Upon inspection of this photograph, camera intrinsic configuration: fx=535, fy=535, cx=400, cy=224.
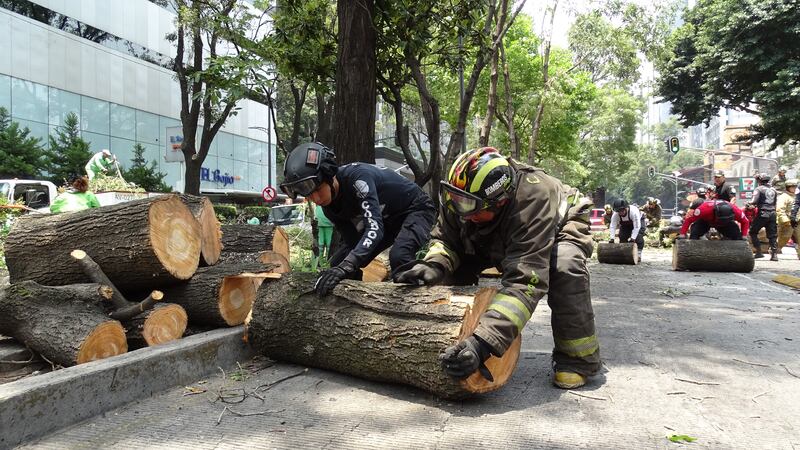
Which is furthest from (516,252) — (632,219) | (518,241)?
(632,219)

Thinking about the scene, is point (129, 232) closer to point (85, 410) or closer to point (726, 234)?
point (85, 410)

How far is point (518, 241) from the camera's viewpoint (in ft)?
10.3

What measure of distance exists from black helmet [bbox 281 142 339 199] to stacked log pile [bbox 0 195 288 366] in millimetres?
733

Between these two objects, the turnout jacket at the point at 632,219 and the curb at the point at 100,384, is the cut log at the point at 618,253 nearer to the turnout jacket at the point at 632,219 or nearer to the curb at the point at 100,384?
the turnout jacket at the point at 632,219

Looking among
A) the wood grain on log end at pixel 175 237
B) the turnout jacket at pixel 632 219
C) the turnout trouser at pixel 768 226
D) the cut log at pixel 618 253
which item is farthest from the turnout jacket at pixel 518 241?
the turnout trouser at pixel 768 226

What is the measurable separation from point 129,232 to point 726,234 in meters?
9.87

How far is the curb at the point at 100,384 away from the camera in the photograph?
8.31ft

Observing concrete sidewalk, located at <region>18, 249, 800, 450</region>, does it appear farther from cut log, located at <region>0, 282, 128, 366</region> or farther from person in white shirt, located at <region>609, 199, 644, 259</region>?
person in white shirt, located at <region>609, 199, 644, 259</region>

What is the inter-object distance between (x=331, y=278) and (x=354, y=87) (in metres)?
3.51

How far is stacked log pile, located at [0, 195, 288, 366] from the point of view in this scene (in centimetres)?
365

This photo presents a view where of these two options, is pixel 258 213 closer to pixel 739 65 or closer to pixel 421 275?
pixel 739 65

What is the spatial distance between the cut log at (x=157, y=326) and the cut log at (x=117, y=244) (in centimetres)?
28

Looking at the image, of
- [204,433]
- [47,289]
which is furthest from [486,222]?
[47,289]

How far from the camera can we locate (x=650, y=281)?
850 centimetres
